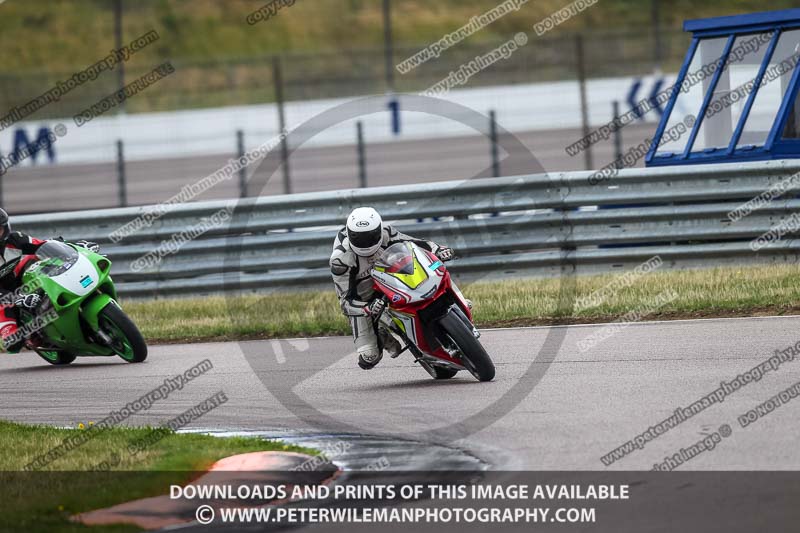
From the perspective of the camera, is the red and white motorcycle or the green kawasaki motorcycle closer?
the red and white motorcycle

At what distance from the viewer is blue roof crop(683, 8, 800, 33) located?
1568 cm

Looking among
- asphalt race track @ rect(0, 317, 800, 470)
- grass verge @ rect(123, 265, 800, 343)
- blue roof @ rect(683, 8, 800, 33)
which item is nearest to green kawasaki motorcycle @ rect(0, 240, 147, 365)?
asphalt race track @ rect(0, 317, 800, 470)

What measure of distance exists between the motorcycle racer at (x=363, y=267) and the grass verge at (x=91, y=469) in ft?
6.47

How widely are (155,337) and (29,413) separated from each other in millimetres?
4018

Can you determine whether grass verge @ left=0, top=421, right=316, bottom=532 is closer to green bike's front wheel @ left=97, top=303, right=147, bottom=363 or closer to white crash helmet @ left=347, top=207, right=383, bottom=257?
white crash helmet @ left=347, top=207, right=383, bottom=257

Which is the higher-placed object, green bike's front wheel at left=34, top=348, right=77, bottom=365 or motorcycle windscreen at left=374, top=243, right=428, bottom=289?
motorcycle windscreen at left=374, top=243, right=428, bottom=289

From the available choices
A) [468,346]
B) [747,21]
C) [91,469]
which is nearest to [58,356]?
[468,346]

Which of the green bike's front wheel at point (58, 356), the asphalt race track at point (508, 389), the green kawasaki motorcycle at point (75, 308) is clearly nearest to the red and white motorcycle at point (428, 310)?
the asphalt race track at point (508, 389)

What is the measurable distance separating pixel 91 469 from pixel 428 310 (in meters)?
2.97

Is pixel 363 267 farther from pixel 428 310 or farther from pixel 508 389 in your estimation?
pixel 508 389

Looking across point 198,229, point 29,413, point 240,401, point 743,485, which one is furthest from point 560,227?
point 743,485

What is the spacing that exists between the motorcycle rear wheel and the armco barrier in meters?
5.11

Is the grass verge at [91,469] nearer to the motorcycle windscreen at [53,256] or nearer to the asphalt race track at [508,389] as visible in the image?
the asphalt race track at [508,389]

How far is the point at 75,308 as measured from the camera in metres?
12.1
